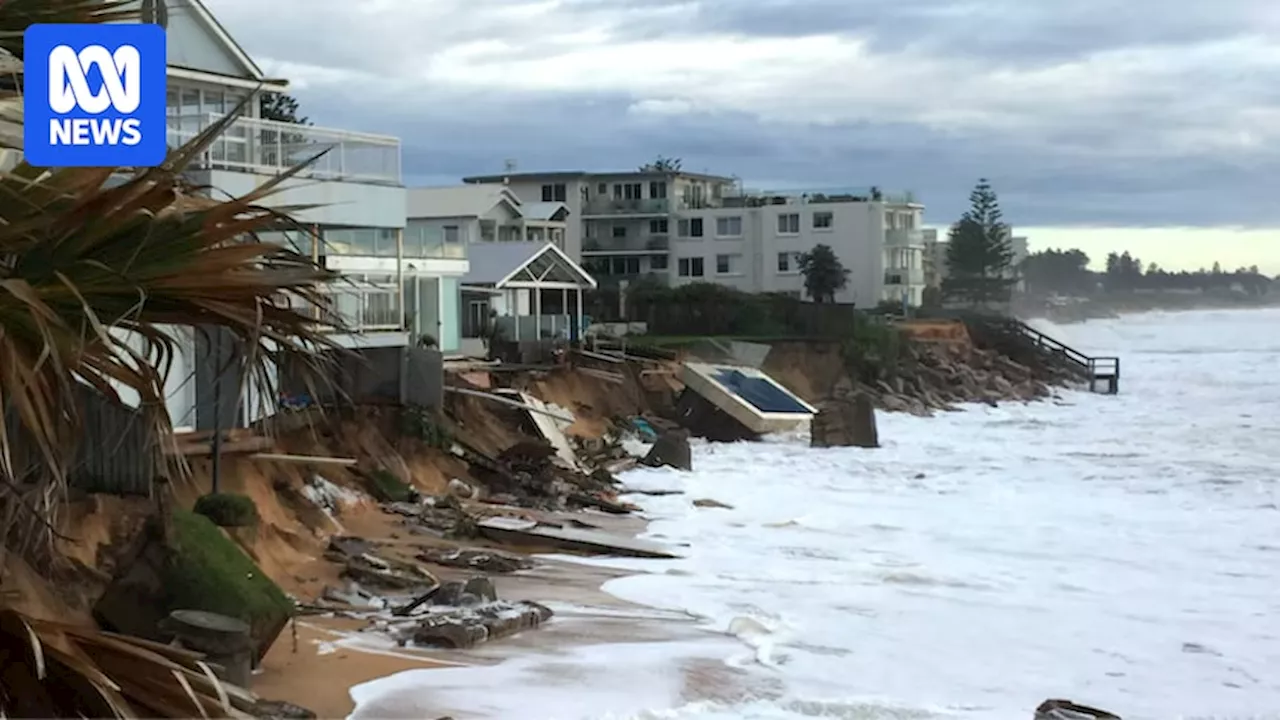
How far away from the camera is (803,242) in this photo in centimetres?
7338

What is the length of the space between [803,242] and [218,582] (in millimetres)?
65331

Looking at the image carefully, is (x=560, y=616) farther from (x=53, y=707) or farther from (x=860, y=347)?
(x=860, y=347)

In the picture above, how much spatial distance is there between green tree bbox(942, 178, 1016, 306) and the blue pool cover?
Answer: 181 feet

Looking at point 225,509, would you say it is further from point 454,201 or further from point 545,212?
point 545,212

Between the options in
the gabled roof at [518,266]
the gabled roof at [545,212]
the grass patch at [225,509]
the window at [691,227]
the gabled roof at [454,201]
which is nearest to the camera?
the grass patch at [225,509]

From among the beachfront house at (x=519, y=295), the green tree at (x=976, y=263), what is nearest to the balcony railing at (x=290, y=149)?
the beachfront house at (x=519, y=295)

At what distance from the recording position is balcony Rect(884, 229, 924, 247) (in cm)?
7381

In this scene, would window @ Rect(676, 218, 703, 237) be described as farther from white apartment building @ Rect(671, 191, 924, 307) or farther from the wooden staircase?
the wooden staircase

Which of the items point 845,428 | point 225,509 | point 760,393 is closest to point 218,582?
point 225,509

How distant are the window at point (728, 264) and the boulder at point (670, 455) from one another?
46.7 metres

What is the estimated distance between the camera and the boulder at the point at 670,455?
28984mm

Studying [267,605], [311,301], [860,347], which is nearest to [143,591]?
[267,605]

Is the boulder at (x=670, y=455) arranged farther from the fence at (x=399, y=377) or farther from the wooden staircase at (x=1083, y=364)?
the wooden staircase at (x=1083, y=364)

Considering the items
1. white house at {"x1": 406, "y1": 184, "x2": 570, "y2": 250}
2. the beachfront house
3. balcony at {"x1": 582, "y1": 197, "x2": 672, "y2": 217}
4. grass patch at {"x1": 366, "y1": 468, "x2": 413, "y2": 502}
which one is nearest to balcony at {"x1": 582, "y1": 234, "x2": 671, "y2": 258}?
balcony at {"x1": 582, "y1": 197, "x2": 672, "y2": 217}
